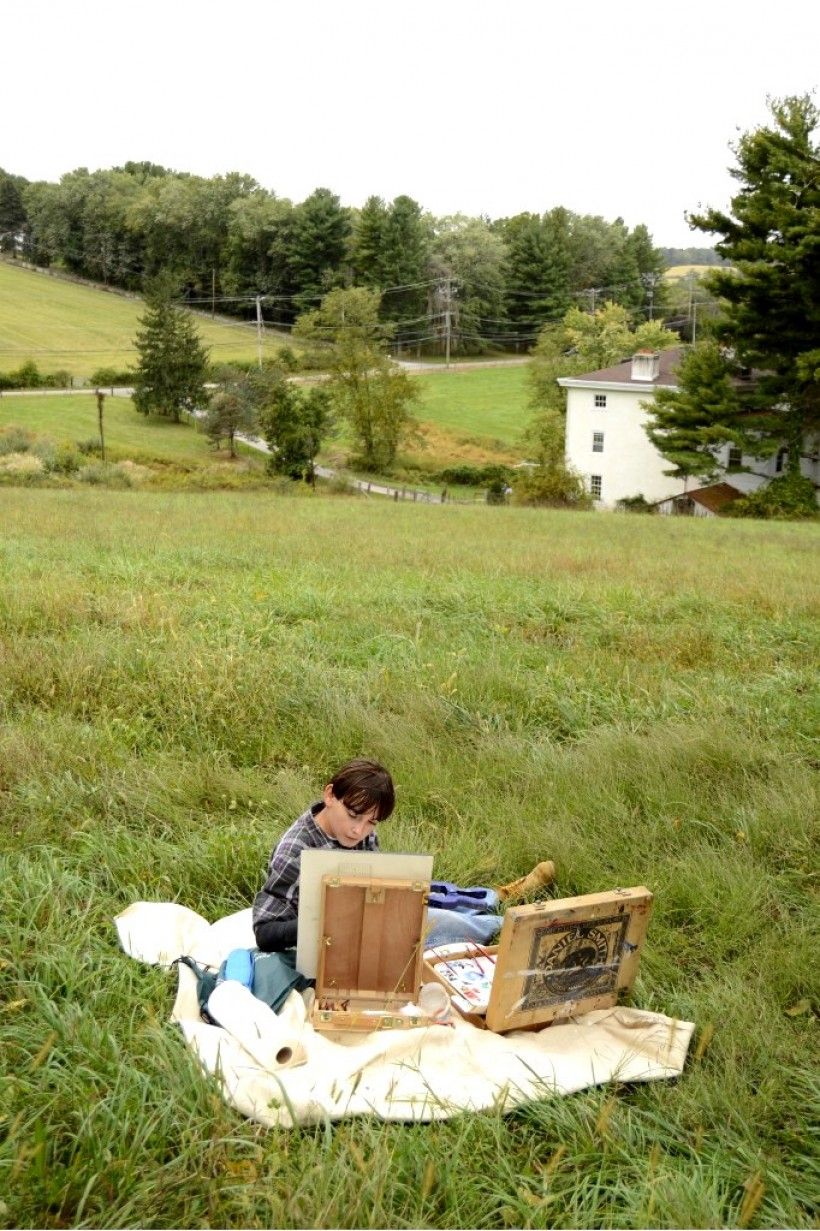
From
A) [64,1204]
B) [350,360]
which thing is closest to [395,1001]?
[64,1204]

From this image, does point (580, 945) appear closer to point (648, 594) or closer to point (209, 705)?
point (209, 705)

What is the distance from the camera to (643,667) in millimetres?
7828

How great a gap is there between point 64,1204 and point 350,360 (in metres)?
56.6

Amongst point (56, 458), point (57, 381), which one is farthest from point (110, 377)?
point (56, 458)

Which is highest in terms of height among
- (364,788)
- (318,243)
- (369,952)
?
(318,243)

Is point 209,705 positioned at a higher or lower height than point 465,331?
lower

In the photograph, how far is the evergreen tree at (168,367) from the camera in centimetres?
6034

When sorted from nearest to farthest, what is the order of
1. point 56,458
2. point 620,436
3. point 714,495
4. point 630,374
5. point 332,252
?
1. point 714,495
2. point 56,458
3. point 620,436
4. point 630,374
5. point 332,252

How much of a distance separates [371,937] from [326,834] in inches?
19.7

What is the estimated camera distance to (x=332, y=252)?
81.9 m

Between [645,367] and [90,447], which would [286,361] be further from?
[645,367]

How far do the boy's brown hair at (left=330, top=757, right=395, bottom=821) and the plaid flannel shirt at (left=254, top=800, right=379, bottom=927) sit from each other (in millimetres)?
189

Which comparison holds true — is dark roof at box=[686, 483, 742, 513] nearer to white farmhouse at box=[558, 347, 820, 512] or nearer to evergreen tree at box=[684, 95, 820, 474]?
white farmhouse at box=[558, 347, 820, 512]

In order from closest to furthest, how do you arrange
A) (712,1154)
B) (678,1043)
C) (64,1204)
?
(64,1204) < (712,1154) < (678,1043)
